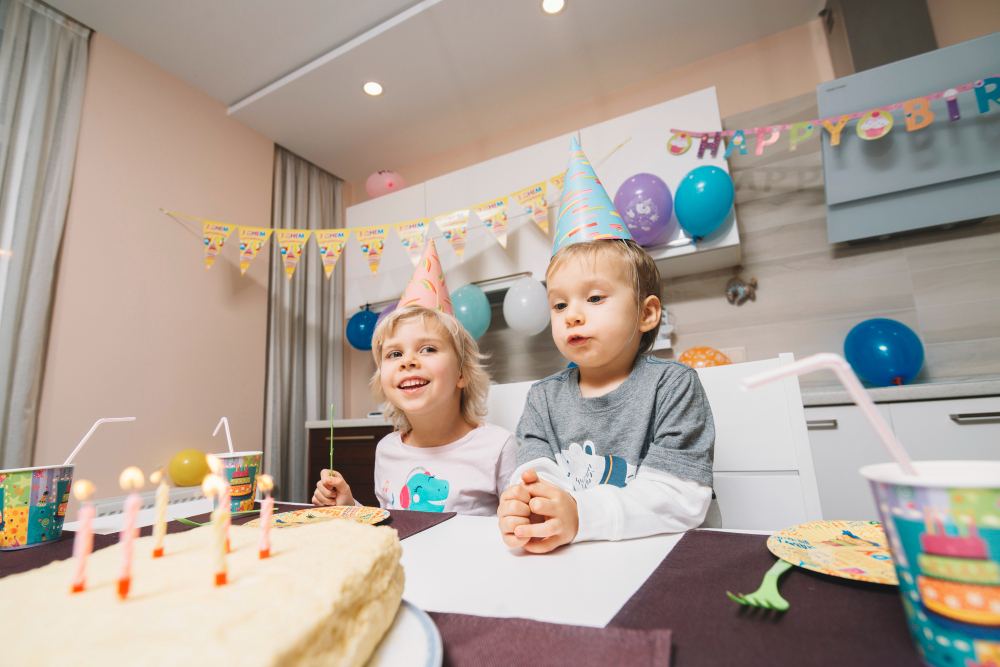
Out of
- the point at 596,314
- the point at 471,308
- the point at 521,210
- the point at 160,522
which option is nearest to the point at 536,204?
the point at 521,210

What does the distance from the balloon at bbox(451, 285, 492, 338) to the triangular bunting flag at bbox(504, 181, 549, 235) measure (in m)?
0.49

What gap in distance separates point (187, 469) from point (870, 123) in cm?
327

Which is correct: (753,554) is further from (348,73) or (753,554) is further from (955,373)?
(348,73)

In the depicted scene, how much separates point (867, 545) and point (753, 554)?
10 cm

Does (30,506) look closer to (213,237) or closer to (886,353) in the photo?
(213,237)

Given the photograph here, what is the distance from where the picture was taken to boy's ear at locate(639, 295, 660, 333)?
98cm

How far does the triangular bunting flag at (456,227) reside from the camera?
2.45 meters

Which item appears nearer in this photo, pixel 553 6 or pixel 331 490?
pixel 331 490

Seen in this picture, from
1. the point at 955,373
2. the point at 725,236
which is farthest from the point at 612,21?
the point at 955,373

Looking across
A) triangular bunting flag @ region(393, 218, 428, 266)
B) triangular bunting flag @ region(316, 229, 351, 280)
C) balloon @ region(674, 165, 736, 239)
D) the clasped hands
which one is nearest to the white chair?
balloon @ region(674, 165, 736, 239)

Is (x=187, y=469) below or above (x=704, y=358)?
below

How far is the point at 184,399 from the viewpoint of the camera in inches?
94.9

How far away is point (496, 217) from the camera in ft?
7.72

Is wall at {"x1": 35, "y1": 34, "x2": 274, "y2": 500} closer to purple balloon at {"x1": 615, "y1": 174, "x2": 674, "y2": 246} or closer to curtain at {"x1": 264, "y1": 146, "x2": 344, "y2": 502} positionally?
curtain at {"x1": 264, "y1": 146, "x2": 344, "y2": 502}
